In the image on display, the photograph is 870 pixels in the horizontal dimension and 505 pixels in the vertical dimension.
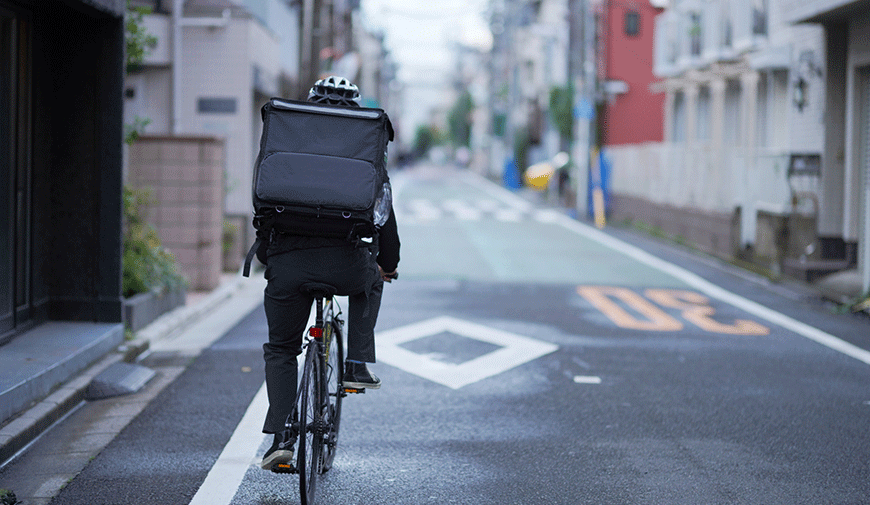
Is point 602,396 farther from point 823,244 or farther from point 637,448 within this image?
point 823,244

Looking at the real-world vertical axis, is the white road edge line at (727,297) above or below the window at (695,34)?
below

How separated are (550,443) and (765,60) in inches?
581

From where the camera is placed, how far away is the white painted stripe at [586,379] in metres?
7.34

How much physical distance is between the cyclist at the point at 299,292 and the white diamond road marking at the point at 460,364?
2616 mm

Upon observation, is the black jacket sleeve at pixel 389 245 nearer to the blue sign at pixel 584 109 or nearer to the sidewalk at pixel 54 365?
the sidewalk at pixel 54 365

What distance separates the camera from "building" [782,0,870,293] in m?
14.5

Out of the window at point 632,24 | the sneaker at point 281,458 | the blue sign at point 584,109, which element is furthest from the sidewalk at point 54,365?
the window at point 632,24

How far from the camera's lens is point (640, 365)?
8.02 metres

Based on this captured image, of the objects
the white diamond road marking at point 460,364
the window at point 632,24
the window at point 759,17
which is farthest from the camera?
the window at point 632,24

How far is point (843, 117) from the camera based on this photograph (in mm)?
16094

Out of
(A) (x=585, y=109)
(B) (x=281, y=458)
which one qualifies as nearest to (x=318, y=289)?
(B) (x=281, y=458)

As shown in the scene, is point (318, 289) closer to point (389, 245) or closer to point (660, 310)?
Result: point (389, 245)

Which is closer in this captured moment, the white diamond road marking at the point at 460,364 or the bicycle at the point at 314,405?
the bicycle at the point at 314,405

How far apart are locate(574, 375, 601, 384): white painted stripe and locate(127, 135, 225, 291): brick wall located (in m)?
5.70
